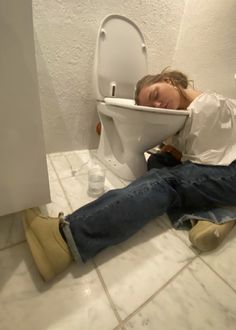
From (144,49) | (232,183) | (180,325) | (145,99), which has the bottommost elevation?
(180,325)

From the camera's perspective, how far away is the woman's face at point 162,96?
733mm

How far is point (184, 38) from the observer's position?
120cm

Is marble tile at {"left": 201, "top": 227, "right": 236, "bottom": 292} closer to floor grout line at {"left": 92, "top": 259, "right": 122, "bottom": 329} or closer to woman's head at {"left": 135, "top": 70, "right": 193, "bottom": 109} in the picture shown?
floor grout line at {"left": 92, "top": 259, "right": 122, "bottom": 329}

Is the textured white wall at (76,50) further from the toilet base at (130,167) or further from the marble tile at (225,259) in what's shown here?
the marble tile at (225,259)

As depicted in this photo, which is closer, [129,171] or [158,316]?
[158,316]

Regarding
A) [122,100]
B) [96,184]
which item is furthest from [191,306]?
[122,100]

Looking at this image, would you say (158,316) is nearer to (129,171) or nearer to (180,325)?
(180,325)

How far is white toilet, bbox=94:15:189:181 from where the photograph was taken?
0.75 meters

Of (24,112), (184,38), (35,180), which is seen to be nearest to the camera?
(24,112)

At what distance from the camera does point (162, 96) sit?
74 centimetres

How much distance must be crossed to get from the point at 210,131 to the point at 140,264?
0.50m

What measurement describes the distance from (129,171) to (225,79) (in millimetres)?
695

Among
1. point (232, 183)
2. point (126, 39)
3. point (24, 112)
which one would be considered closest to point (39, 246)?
point (24, 112)

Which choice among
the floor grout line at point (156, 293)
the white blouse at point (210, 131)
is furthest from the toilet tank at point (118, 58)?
the floor grout line at point (156, 293)
